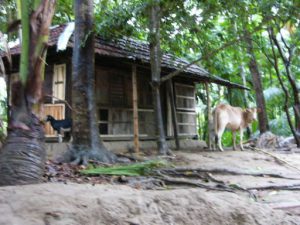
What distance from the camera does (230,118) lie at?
43.0 ft

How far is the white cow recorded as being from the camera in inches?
498

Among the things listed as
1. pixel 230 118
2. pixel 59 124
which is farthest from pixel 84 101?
pixel 230 118

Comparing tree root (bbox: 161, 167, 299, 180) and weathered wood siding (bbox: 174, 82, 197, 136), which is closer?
tree root (bbox: 161, 167, 299, 180)

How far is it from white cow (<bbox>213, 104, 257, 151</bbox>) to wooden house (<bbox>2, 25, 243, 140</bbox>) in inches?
72.3

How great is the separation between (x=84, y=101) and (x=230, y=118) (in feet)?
19.6

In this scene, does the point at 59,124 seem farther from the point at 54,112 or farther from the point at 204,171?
the point at 204,171

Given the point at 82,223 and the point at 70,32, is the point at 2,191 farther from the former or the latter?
the point at 70,32

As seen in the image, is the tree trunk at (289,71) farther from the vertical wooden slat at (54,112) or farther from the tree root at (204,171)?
the vertical wooden slat at (54,112)

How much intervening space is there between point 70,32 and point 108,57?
3.92 feet

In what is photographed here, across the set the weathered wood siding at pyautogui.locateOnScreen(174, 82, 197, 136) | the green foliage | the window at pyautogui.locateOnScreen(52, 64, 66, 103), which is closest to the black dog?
the window at pyautogui.locateOnScreen(52, 64, 66, 103)

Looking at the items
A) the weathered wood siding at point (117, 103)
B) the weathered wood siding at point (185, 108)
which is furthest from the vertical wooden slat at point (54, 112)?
the weathered wood siding at point (185, 108)

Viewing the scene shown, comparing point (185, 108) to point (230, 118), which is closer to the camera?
point (230, 118)

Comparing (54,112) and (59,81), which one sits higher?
(59,81)

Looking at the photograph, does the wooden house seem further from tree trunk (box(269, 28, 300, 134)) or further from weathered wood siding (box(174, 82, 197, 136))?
tree trunk (box(269, 28, 300, 134))
